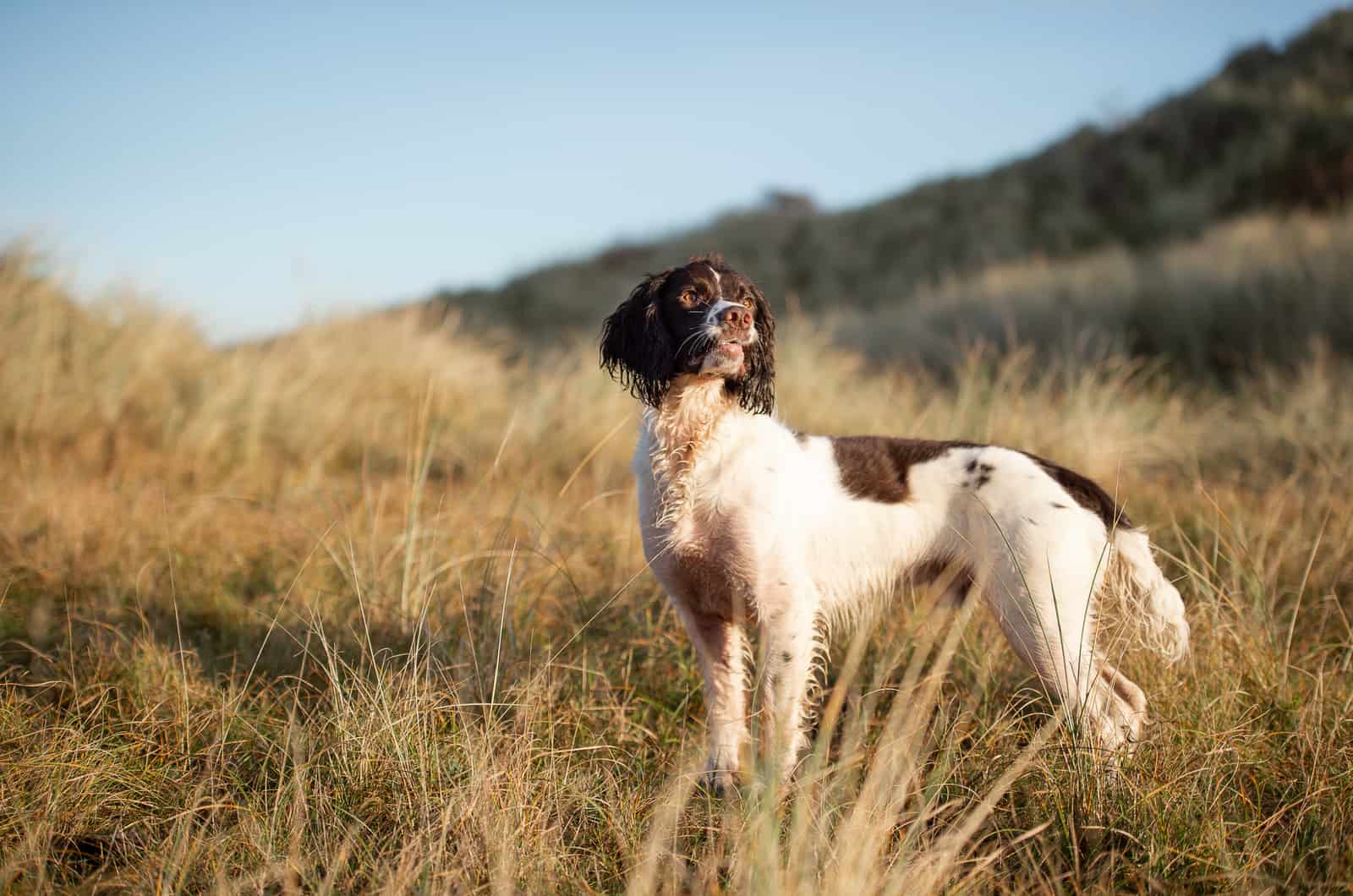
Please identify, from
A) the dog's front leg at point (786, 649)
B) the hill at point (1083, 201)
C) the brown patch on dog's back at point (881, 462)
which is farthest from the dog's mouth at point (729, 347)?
the hill at point (1083, 201)

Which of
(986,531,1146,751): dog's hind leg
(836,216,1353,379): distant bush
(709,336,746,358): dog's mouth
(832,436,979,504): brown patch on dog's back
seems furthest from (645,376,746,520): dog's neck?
(836,216,1353,379): distant bush

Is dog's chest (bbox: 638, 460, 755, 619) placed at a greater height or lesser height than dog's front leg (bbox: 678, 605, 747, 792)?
greater

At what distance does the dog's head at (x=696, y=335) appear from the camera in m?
2.39

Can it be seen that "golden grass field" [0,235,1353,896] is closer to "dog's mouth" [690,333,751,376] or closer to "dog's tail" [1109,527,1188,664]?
"dog's tail" [1109,527,1188,664]

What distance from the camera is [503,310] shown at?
23250 millimetres

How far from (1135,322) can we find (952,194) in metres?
11.7

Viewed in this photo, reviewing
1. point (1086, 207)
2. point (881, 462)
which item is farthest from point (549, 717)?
point (1086, 207)

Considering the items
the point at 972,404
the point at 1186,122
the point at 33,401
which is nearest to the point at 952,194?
the point at 1186,122

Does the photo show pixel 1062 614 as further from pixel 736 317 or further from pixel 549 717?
pixel 549 717

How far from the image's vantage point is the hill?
1372 centimetres

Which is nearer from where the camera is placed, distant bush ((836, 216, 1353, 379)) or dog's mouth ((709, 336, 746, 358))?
dog's mouth ((709, 336, 746, 358))

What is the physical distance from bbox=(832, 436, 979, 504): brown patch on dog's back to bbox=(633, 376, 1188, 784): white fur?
26mm

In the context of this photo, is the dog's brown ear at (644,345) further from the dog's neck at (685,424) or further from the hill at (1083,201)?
the hill at (1083,201)

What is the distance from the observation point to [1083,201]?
1677 cm
